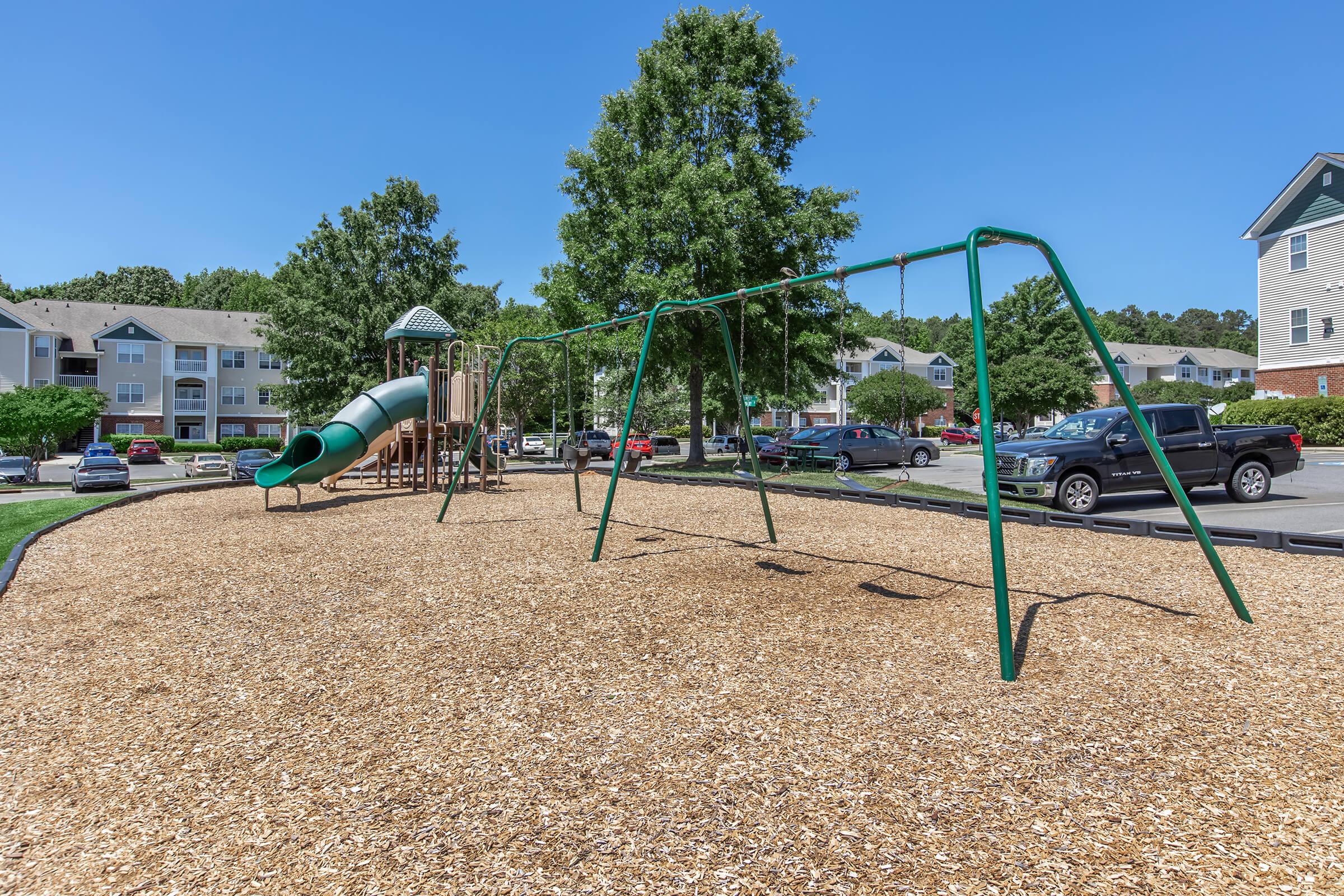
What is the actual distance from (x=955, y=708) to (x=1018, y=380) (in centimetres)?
4769

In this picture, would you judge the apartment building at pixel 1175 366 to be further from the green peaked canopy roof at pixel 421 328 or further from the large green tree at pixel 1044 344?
the green peaked canopy roof at pixel 421 328

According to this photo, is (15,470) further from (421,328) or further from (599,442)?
(599,442)

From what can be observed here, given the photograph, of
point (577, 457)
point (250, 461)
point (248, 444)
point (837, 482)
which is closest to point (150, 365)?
point (248, 444)

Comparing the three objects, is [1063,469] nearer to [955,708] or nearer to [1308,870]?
[955,708]

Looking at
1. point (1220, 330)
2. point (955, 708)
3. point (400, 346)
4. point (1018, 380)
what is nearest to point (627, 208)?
point (400, 346)

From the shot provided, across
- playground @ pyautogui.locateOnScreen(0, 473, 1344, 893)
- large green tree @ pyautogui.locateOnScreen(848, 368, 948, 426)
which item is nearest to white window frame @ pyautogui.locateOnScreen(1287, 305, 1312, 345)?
large green tree @ pyautogui.locateOnScreen(848, 368, 948, 426)

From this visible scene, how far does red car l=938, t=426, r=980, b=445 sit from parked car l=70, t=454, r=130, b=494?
51169mm

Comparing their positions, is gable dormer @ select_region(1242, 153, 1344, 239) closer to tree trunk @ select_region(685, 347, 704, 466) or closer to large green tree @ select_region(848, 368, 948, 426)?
large green tree @ select_region(848, 368, 948, 426)

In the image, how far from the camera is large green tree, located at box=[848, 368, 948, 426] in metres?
51.7

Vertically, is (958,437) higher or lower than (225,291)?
lower

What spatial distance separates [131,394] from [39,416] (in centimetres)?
2802

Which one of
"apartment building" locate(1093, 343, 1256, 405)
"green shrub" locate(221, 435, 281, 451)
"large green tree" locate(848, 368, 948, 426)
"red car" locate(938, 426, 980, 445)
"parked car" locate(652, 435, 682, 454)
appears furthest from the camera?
"apartment building" locate(1093, 343, 1256, 405)

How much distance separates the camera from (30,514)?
13.9 m

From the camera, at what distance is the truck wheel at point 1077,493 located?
12102 mm
